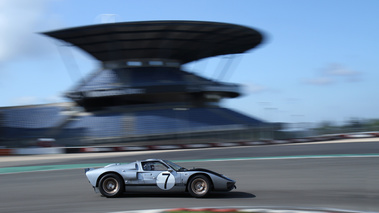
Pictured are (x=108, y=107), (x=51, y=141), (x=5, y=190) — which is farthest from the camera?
(x=108, y=107)

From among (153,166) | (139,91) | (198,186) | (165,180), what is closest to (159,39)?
(139,91)

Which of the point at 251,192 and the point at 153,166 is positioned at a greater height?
the point at 153,166

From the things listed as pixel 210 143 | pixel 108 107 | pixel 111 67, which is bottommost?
pixel 210 143

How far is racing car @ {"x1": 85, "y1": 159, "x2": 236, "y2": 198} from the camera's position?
8.98 meters

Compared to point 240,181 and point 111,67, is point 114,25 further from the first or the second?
point 240,181

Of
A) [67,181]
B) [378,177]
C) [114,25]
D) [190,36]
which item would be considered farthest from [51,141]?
[378,177]

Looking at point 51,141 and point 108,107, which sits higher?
point 108,107

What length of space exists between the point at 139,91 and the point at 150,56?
5185 mm

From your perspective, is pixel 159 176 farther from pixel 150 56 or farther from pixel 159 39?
pixel 150 56

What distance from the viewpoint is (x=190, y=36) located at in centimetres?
3975

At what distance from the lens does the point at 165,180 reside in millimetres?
9133

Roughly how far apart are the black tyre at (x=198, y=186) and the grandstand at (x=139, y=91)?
2443 cm

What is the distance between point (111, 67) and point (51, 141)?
12300mm

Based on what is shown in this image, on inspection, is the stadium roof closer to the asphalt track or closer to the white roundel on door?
the asphalt track
